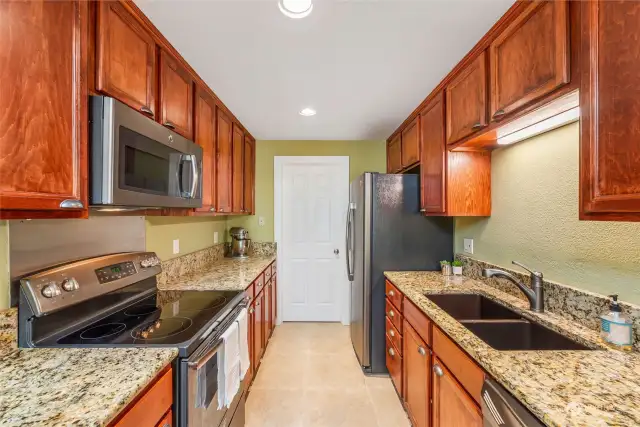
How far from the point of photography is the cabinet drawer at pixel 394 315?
2.03m

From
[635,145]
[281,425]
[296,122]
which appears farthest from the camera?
[296,122]

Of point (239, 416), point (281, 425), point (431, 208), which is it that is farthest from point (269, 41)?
point (281, 425)

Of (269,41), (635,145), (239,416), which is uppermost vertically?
(269,41)

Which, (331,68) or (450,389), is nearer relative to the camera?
(450,389)

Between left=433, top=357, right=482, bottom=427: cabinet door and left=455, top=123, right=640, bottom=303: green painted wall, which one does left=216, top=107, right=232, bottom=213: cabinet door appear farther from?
left=455, top=123, right=640, bottom=303: green painted wall

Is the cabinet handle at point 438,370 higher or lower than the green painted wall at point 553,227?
lower

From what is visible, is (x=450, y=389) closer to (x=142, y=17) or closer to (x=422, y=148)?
(x=422, y=148)

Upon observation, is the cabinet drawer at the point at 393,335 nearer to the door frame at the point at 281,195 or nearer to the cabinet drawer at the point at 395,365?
the cabinet drawer at the point at 395,365

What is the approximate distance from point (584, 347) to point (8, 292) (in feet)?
7.14

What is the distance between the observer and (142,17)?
1311 millimetres

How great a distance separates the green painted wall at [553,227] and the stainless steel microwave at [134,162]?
6.40 feet

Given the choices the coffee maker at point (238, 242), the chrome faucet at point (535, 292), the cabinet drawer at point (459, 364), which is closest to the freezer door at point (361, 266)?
the cabinet drawer at point (459, 364)

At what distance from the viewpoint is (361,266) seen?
2471mm

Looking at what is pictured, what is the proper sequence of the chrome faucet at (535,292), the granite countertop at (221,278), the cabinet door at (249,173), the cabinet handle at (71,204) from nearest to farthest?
1. the cabinet handle at (71,204)
2. the chrome faucet at (535,292)
3. the granite countertop at (221,278)
4. the cabinet door at (249,173)
